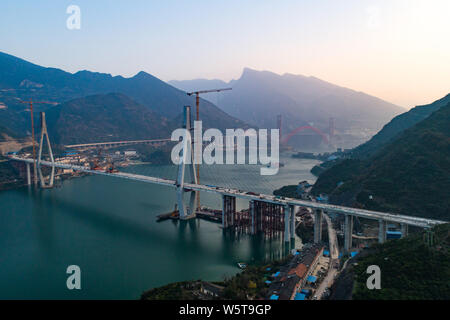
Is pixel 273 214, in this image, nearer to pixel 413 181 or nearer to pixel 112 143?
pixel 413 181

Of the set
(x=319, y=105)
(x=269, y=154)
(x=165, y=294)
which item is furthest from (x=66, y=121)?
(x=319, y=105)

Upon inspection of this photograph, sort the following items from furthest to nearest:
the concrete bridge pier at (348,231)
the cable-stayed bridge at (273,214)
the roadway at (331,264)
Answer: the concrete bridge pier at (348,231)
the cable-stayed bridge at (273,214)
the roadway at (331,264)

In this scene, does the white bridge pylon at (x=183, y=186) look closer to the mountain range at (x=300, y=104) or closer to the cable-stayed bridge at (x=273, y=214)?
the cable-stayed bridge at (x=273, y=214)

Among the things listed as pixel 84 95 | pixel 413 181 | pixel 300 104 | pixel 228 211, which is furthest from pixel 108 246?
pixel 300 104

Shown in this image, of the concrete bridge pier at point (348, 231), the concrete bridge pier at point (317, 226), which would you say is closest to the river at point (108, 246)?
the concrete bridge pier at point (317, 226)

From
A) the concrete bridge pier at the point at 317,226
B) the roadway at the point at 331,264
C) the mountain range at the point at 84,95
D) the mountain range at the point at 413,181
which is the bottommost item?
the roadway at the point at 331,264

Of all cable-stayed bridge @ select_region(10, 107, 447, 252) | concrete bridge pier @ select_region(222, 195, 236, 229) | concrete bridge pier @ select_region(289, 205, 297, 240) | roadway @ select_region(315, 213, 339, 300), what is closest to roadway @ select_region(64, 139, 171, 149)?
cable-stayed bridge @ select_region(10, 107, 447, 252)

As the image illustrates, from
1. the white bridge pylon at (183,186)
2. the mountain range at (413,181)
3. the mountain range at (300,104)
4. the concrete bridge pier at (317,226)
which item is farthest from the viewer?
the mountain range at (300,104)
